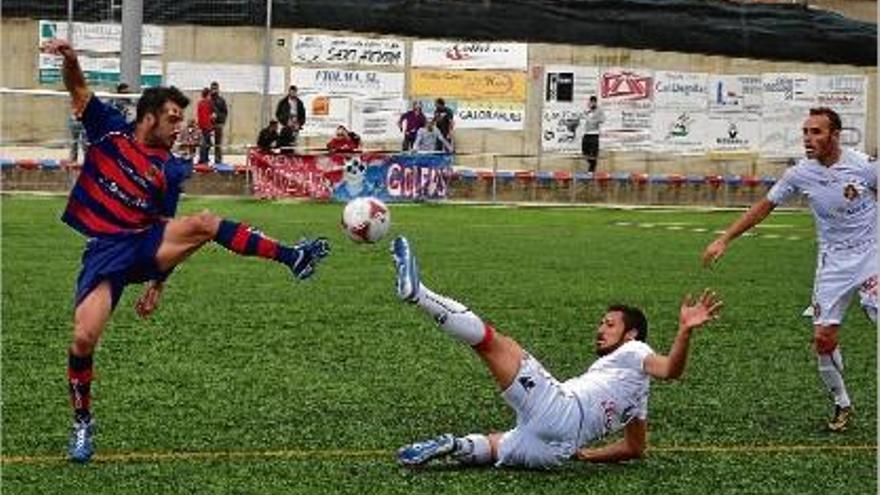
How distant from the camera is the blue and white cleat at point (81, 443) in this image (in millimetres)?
9469

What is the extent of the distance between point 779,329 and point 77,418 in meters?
8.56

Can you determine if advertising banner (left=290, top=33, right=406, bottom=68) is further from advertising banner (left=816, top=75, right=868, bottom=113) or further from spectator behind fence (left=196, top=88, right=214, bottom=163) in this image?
advertising banner (left=816, top=75, right=868, bottom=113)

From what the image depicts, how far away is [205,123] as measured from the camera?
35.2m

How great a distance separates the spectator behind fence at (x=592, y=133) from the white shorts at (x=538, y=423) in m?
29.8

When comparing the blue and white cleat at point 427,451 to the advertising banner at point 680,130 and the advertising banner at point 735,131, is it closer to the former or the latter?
the advertising banner at point 680,130

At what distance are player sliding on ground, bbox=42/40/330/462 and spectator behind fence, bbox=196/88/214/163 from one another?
25158 millimetres

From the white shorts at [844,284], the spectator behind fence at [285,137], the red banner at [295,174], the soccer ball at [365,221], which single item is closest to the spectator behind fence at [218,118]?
the red banner at [295,174]

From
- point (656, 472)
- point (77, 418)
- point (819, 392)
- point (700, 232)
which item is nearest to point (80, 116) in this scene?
point (77, 418)

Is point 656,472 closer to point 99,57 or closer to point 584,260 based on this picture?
point 584,260

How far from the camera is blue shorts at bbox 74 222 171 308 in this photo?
9797mm

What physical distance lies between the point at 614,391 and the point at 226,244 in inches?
87.1

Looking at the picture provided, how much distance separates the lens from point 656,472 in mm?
9586

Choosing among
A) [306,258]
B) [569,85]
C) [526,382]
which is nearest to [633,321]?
[526,382]

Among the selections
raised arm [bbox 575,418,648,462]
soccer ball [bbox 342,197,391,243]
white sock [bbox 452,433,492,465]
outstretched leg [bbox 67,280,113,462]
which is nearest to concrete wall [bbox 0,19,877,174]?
soccer ball [bbox 342,197,391,243]
